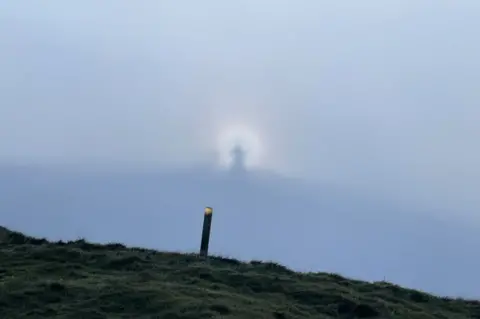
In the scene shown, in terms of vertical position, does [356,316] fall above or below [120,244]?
below

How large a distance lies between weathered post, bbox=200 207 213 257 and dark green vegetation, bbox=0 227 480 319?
0.96 m

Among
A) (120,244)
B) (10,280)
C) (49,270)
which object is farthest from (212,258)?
(10,280)

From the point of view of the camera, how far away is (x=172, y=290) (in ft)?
60.8

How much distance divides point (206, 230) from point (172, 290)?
7080mm

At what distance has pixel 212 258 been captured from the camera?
25094 millimetres

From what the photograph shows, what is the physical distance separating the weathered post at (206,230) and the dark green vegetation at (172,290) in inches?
38.0

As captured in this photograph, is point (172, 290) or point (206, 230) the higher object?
point (206, 230)

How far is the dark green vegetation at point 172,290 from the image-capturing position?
16938 mm

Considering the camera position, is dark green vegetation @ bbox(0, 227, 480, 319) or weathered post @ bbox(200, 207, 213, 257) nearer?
dark green vegetation @ bbox(0, 227, 480, 319)

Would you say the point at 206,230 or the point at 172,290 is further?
the point at 206,230

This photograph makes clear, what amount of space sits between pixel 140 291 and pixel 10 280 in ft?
13.7

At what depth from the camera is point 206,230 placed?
83.7ft

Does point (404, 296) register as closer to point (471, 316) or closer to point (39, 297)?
point (471, 316)

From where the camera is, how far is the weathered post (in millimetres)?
25281
